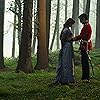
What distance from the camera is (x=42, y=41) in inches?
602

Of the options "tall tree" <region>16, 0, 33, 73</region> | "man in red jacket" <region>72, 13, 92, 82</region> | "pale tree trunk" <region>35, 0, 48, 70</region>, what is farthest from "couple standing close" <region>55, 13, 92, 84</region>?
"pale tree trunk" <region>35, 0, 48, 70</region>

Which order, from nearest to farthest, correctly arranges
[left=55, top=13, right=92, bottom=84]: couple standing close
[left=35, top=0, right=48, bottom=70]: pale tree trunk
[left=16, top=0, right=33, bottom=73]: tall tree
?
[left=55, top=13, right=92, bottom=84]: couple standing close, [left=16, top=0, right=33, bottom=73]: tall tree, [left=35, top=0, right=48, bottom=70]: pale tree trunk

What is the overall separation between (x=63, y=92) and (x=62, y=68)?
123 centimetres

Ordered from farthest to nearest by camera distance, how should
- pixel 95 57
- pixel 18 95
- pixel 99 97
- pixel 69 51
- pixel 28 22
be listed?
pixel 95 57 → pixel 28 22 → pixel 69 51 → pixel 18 95 → pixel 99 97

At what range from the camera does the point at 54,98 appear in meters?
7.91

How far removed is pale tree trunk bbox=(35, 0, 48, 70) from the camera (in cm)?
1492

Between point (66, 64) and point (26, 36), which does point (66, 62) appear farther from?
point (26, 36)

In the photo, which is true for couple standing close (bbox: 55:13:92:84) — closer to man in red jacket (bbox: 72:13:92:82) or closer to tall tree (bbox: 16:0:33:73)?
man in red jacket (bbox: 72:13:92:82)

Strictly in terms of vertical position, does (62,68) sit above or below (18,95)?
above

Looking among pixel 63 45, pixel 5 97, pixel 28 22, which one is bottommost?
pixel 5 97

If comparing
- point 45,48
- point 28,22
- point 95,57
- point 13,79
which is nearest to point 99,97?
point 13,79

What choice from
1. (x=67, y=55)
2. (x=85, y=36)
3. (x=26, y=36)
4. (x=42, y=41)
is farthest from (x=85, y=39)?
(x=42, y=41)

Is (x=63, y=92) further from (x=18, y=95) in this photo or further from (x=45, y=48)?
(x=45, y=48)

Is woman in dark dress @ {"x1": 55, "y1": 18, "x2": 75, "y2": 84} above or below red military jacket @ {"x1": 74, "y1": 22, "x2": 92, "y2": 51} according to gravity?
below
